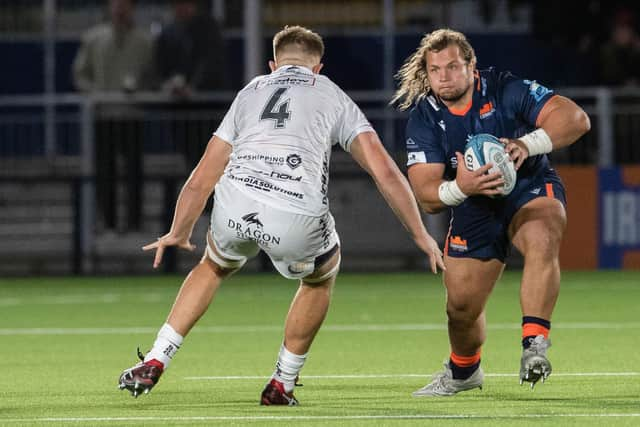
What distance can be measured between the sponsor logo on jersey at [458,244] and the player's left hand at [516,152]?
642 mm

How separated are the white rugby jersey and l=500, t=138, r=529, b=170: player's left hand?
2.33ft

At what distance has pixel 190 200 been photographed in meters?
7.93

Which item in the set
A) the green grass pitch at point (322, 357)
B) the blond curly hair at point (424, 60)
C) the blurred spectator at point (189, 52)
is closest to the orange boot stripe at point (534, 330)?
the green grass pitch at point (322, 357)

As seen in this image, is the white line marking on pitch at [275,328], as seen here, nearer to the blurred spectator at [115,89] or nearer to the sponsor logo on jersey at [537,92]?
the sponsor logo on jersey at [537,92]

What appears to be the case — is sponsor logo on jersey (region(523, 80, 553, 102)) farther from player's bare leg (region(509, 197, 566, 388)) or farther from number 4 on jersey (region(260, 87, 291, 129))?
number 4 on jersey (region(260, 87, 291, 129))

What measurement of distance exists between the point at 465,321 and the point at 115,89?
10.7 m

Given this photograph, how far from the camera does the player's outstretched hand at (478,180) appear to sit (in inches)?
314

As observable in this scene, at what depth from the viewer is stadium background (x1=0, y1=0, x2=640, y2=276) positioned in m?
17.9

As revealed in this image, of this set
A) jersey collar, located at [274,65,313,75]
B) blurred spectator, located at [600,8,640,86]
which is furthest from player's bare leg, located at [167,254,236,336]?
blurred spectator, located at [600,8,640,86]

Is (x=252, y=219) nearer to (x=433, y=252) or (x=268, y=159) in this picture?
(x=268, y=159)

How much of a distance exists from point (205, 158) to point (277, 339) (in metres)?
3.69

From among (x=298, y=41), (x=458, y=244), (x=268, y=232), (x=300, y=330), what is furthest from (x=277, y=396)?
(x=298, y=41)

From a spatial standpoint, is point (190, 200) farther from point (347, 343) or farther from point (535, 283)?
point (347, 343)

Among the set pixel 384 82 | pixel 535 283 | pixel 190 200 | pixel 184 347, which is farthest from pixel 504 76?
pixel 384 82
